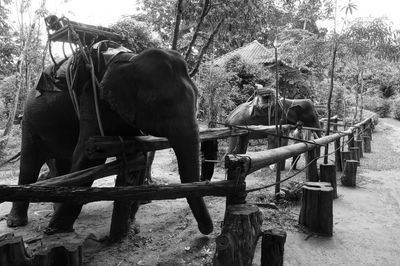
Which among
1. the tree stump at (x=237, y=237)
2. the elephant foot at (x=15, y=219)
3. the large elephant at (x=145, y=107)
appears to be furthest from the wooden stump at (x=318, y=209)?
the elephant foot at (x=15, y=219)

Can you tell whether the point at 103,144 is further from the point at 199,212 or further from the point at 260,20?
the point at 260,20

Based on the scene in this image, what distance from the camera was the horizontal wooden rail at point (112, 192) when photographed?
1916 mm

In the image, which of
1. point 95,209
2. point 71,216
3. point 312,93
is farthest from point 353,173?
point 312,93

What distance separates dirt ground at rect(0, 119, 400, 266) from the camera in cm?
337

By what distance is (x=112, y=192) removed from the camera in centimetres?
216

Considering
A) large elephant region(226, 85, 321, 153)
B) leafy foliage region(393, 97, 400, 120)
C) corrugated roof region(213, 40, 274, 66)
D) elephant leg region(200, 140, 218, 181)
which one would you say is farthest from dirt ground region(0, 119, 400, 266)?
leafy foliage region(393, 97, 400, 120)

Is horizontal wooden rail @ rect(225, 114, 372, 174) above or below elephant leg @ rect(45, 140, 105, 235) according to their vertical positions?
above

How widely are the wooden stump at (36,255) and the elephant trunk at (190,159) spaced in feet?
4.26

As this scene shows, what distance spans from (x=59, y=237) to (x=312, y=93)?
1688cm

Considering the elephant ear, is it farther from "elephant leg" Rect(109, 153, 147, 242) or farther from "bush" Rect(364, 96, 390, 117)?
"bush" Rect(364, 96, 390, 117)

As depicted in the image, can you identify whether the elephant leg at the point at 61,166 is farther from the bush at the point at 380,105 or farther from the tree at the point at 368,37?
the bush at the point at 380,105

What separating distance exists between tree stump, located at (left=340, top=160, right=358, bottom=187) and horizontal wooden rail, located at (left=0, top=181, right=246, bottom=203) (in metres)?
4.97

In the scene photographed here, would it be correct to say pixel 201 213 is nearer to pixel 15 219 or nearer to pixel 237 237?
pixel 237 237

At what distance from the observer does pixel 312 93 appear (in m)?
17.2
